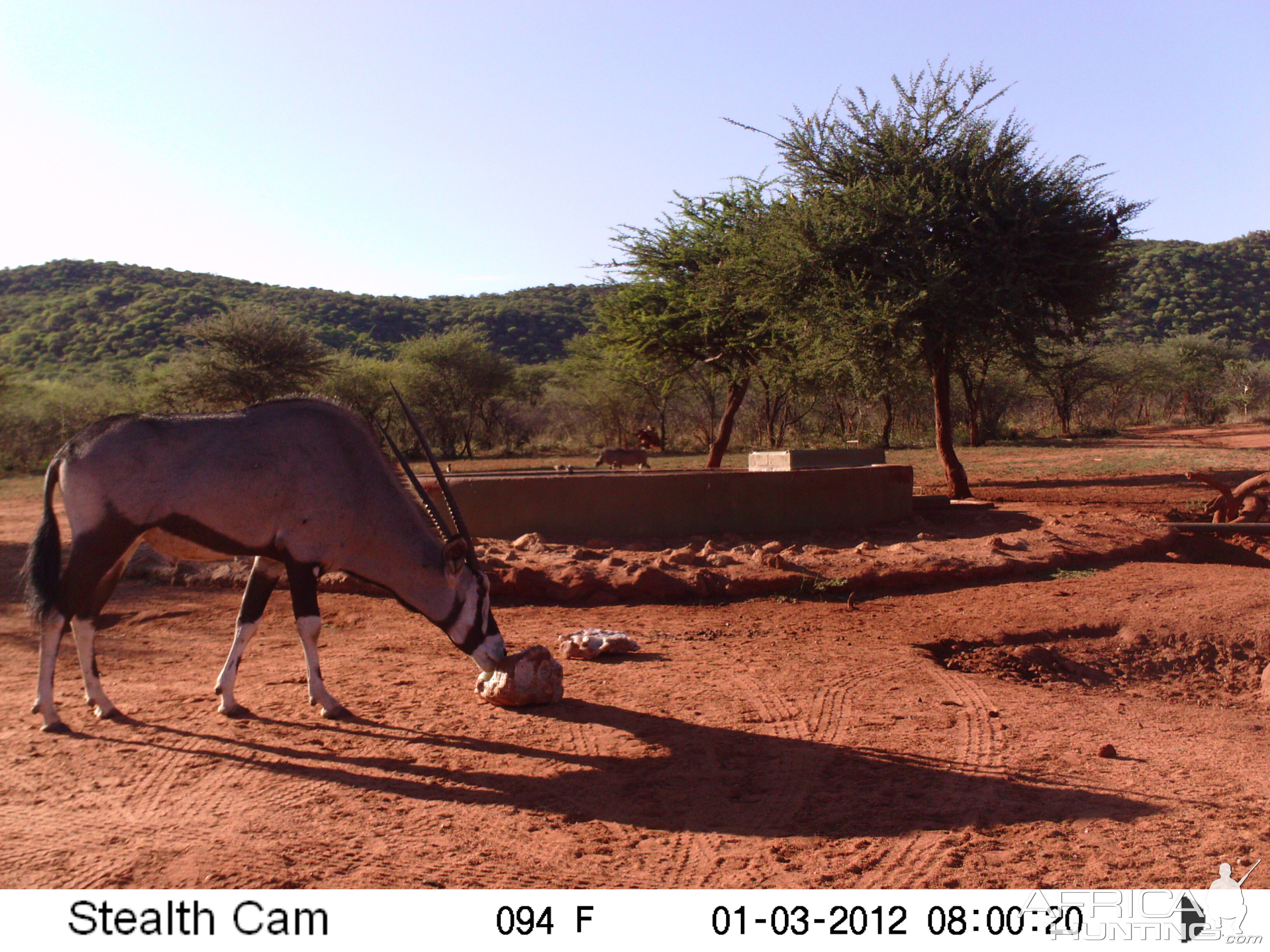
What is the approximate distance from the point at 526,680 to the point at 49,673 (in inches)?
101

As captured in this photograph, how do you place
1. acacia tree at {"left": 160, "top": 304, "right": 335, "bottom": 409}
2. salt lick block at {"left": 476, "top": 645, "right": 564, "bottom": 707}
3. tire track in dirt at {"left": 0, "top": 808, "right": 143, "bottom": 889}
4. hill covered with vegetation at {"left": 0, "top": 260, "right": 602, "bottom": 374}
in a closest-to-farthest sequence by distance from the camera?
tire track in dirt at {"left": 0, "top": 808, "right": 143, "bottom": 889}, salt lick block at {"left": 476, "top": 645, "right": 564, "bottom": 707}, acacia tree at {"left": 160, "top": 304, "right": 335, "bottom": 409}, hill covered with vegetation at {"left": 0, "top": 260, "right": 602, "bottom": 374}

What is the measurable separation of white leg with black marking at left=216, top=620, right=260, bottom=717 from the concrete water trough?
14.6ft

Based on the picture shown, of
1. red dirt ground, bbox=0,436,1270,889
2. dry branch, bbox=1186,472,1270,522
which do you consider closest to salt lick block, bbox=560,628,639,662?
red dirt ground, bbox=0,436,1270,889

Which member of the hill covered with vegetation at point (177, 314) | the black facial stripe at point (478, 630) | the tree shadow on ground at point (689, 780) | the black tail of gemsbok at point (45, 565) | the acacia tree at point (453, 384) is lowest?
the tree shadow on ground at point (689, 780)

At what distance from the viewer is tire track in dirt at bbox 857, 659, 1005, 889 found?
3268mm

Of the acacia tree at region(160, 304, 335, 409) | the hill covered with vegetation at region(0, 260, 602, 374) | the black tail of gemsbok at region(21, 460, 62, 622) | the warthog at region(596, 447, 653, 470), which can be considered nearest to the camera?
the black tail of gemsbok at region(21, 460, 62, 622)

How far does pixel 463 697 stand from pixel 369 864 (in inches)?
87.8

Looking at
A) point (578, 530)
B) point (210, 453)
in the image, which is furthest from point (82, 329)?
point (210, 453)

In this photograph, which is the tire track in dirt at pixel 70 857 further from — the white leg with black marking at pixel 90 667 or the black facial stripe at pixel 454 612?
the black facial stripe at pixel 454 612

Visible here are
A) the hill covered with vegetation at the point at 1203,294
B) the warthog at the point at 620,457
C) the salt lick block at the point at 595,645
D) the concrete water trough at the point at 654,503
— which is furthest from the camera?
the hill covered with vegetation at the point at 1203,294

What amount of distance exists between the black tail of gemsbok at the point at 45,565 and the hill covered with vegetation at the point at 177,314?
4245cm

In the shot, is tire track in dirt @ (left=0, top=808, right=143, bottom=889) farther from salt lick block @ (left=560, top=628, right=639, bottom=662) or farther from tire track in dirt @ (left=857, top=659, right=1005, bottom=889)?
salt lick block @ (left=560, top=628, right=639, bottom=662)

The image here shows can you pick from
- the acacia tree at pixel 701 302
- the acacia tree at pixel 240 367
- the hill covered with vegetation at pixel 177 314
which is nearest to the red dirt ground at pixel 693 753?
the acacia tree at pixel 701 302

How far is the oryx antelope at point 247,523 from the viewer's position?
4.89m
